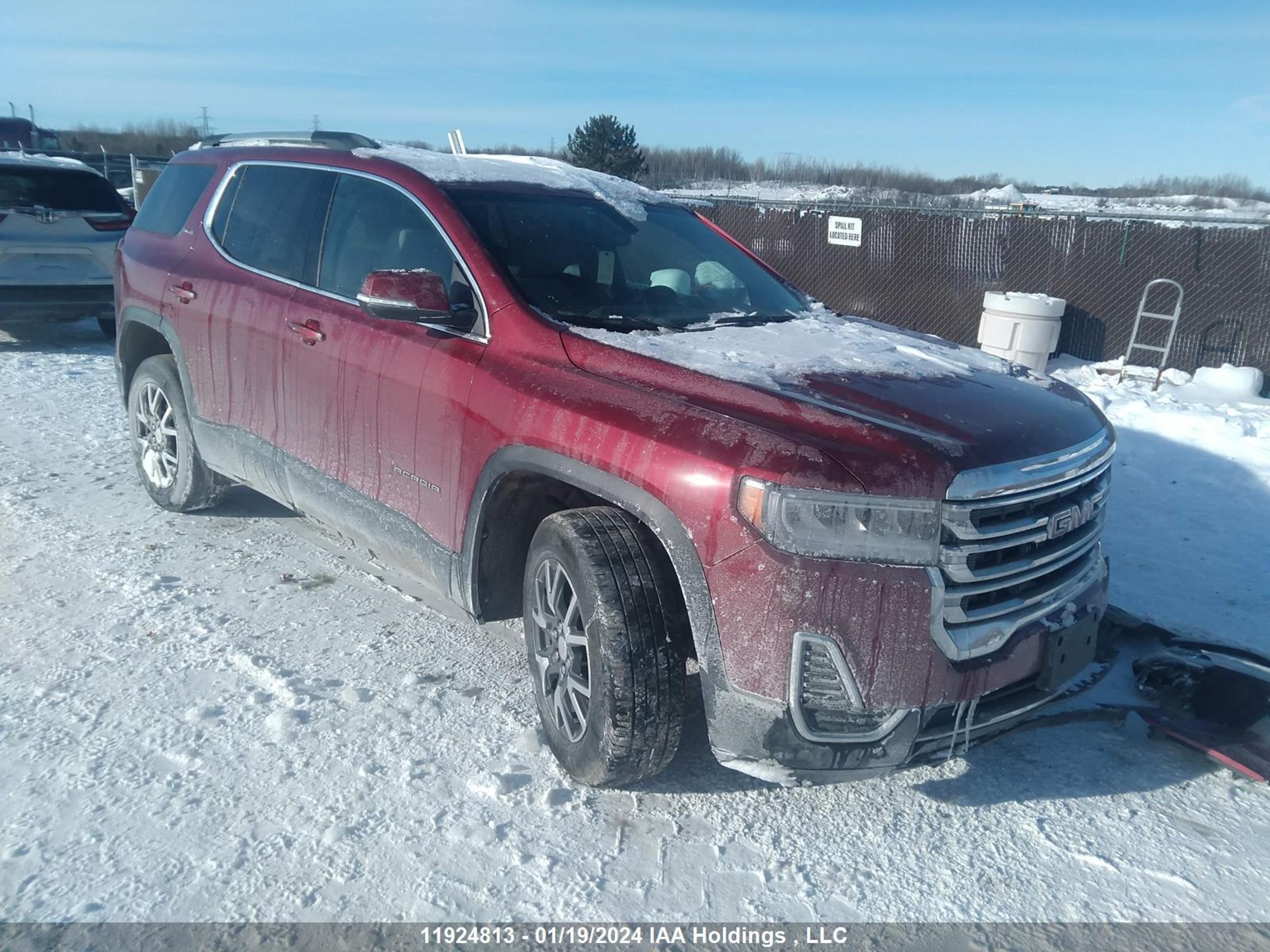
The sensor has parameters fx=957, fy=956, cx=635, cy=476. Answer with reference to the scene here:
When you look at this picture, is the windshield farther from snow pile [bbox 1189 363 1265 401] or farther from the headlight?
snow pile [bbox 1189 363 1265 401]

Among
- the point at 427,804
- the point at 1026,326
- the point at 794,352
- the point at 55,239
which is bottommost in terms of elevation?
the point at 427,804

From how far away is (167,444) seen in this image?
5.34 meters

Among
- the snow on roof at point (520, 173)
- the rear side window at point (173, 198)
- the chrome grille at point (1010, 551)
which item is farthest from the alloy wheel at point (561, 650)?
the rear side window at point (173, 198)

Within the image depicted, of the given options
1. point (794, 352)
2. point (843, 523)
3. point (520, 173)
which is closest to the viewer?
point (843, 523)

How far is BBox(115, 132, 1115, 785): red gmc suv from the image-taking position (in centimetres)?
256

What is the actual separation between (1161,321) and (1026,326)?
1.75 metres

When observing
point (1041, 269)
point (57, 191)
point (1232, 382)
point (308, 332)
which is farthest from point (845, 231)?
point (308, 332)

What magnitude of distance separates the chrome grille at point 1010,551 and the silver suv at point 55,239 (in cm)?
924

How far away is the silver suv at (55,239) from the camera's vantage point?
891 centimetres

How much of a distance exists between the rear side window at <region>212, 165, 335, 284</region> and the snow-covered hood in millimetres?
1654

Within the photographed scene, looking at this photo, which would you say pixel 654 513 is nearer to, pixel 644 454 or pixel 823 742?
pixel 644 454

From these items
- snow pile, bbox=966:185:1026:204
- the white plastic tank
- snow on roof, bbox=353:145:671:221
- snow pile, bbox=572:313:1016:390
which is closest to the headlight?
snow pile, bbox=572:313:1016:390

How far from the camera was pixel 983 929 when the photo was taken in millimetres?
2611

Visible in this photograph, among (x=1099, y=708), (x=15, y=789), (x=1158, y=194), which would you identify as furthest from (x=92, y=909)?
(x=1158, y=194)
